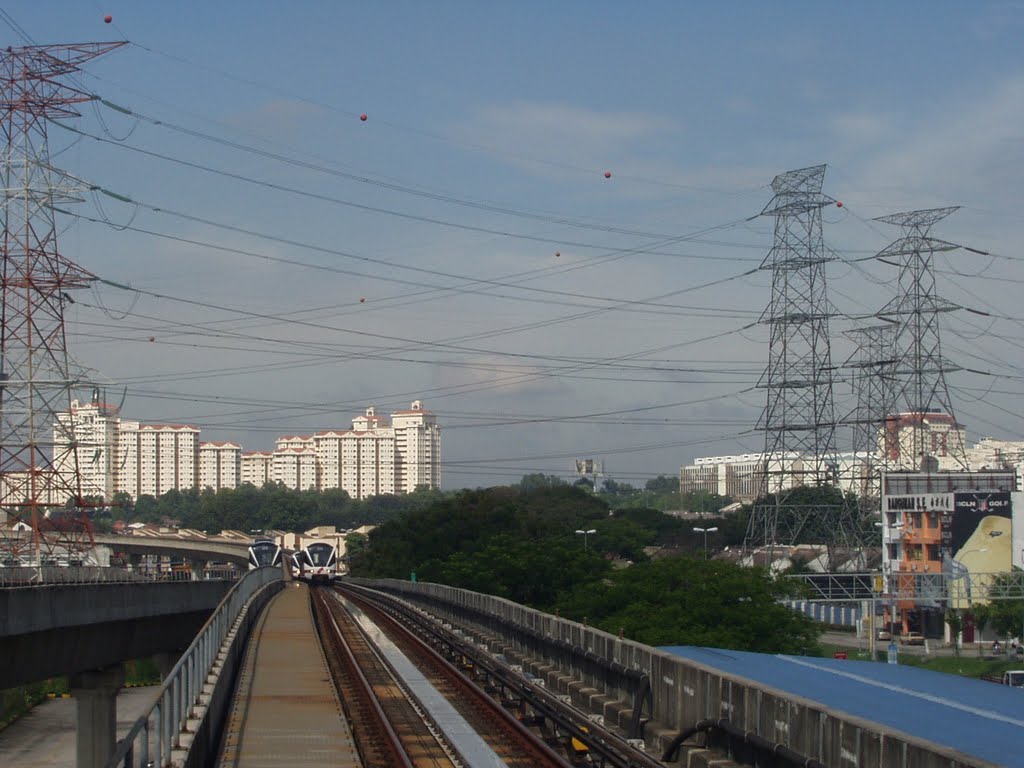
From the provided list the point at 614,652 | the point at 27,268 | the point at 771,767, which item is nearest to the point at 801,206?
the point at 27,268

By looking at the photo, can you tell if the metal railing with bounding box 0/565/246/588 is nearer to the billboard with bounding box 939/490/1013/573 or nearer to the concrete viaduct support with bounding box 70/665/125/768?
the concrete viaduct support with bounding box 70/665/125/768

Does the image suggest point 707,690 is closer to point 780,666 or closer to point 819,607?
point 780,666

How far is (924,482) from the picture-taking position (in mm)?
85750

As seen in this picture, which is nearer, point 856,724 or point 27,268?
point 856,724

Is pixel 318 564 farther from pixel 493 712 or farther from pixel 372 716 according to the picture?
pixel 372 716

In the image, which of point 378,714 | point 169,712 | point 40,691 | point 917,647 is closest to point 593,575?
point 917,647

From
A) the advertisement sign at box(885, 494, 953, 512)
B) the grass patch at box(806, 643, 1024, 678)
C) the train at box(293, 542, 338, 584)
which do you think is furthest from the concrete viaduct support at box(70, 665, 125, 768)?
the advertisement sign at box(885, 494, 953, 512)

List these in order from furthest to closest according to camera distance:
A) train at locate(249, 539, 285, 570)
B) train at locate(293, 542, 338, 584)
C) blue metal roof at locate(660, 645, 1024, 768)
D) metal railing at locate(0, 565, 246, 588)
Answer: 1. train at locate(249, 539, 285, 570)
2. train at locate(293, 542, 338, 584)
3. metal railing at locate(0, 565, 246, 588)
4. blue metal roof at locate(660, 645, 1024, 768)

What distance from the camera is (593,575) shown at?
65375 mm

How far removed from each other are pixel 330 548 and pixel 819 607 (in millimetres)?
38233

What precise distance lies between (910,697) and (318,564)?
6827 centimetres

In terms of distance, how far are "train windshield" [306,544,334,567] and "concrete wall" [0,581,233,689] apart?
26.0 metres

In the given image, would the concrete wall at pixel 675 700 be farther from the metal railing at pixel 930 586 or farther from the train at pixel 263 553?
the train at pixel 263 553

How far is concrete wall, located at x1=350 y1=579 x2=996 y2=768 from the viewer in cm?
1080
